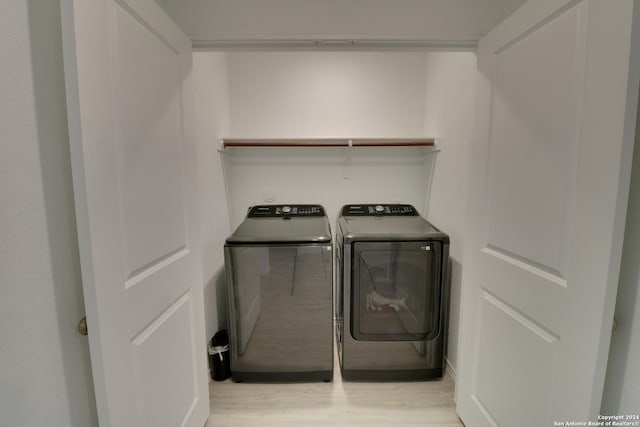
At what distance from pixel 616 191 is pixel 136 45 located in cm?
150

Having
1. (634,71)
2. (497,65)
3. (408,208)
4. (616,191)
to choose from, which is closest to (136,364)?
(616,191)

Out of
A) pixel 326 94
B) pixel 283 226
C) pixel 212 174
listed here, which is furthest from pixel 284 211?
A: pixel 326 94

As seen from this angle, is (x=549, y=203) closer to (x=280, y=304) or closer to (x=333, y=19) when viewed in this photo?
(x=333, y=19)

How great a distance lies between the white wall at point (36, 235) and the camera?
64 cm

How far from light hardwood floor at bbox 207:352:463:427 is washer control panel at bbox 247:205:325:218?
1253 millimetres

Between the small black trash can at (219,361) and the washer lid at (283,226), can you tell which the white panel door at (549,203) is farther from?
the small black trash can at (219,361)

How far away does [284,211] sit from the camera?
2.38 metres

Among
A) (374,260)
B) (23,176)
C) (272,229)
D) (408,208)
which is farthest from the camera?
(408,208)

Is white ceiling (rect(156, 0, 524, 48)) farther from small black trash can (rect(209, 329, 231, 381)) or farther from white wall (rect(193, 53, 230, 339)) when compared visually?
small black trash can (rect(209, 329, 231, 381))

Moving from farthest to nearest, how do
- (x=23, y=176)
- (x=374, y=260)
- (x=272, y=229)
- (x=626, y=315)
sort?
(x=272, y=229)
(x=374, y=260)
(x=626, y=315)
(x=23, y=176)

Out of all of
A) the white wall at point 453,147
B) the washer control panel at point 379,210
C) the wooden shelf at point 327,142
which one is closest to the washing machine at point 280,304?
the washer control panel at point 379,210

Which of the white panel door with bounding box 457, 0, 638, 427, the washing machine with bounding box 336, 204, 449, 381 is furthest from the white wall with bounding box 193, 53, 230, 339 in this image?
the white panel door with bounding box 457, 0, 638, 427

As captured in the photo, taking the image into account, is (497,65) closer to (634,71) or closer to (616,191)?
(634,71)

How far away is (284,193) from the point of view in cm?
249
